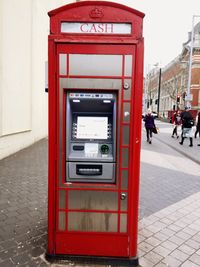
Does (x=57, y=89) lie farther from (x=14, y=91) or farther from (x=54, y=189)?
(x=14, y=91)

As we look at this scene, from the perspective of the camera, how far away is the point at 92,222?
9.23 ft

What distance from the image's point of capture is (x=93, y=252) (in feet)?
9.37

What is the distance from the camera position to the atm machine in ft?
8.88

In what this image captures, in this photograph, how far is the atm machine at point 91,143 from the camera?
2.71 metres

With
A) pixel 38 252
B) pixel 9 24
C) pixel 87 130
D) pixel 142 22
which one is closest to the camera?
pixel 142 22

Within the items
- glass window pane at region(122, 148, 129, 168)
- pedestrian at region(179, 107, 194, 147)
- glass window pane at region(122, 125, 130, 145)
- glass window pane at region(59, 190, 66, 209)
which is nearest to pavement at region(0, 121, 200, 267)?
glass window pane at region(59, 190, 66, 209)

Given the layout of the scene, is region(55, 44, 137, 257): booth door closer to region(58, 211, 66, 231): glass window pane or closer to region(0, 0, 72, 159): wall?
region(58, 211, 66, 231): glass window pane

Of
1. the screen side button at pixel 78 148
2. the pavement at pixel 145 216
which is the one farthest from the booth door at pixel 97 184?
the pavement at pixel 145 216

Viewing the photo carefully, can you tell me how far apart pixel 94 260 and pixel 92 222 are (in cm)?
43

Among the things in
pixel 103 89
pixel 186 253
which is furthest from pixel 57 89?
pixel 186 253

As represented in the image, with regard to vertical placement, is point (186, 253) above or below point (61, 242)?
below

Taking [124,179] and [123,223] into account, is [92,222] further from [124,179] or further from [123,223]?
[124,179]

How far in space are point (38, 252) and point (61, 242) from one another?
0.39m

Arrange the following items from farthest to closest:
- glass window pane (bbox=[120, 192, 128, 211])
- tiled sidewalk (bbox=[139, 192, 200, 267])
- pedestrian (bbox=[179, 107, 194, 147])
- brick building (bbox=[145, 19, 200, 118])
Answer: brick building (bbox=[145, 19, 200, 118])
pedestrian (bbox=[179, 107, 194, 147])
tiled sidewalk (bbox=[139, 192, 200, 267])
glass window pane (bbox=[120, 192, 128, 211])
